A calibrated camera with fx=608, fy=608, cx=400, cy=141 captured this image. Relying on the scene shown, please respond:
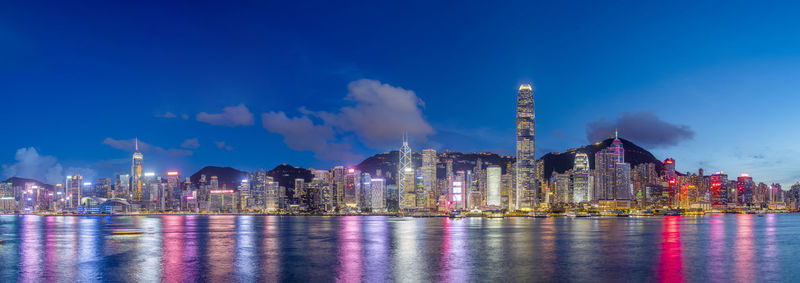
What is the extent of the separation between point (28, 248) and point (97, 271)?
111 ft

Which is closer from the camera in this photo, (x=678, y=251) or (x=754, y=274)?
(x=754, y=274)

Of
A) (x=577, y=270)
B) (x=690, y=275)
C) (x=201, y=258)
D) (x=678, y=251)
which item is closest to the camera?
(x=690, y=275)

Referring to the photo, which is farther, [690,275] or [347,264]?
[347,264]

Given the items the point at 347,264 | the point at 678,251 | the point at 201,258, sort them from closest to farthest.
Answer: the point at 347,264 < the point at 201,258 < the point at 678,251

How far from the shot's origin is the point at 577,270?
53.6m

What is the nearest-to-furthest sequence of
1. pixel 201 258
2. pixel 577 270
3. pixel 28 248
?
pixel 577 270 → pixel 201 258 → pixel 28 248

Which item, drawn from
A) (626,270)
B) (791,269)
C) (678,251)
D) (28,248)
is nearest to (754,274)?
(791,269)

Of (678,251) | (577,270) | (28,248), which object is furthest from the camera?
(28,248)

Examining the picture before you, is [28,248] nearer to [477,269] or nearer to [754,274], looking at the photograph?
[477,269]

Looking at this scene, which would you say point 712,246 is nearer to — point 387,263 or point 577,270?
point 577,270

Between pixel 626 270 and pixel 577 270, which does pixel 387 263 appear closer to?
pixel 577 270

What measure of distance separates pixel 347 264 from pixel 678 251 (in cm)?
4136

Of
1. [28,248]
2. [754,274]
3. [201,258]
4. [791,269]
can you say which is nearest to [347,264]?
[201,258]

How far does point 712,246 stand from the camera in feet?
266
